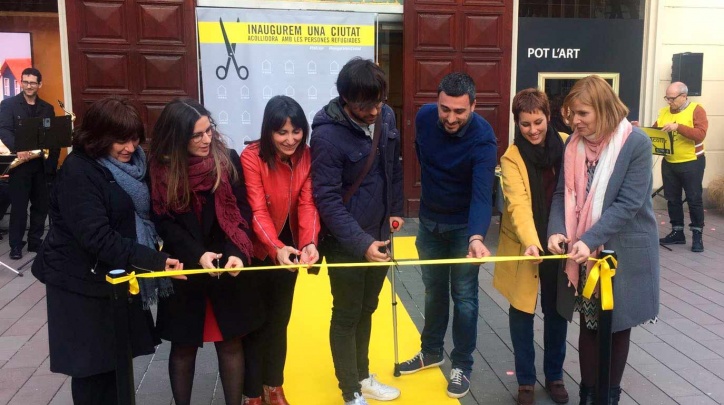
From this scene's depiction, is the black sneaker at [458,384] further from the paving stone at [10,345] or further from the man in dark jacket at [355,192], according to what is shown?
the paving stone at [10,345]

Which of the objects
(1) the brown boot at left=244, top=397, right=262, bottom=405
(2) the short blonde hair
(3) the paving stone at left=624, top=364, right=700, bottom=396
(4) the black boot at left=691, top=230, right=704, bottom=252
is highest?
(2) the short blonde hair

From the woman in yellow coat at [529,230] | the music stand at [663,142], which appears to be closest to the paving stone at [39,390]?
the woman in yellow coat at [529,230]

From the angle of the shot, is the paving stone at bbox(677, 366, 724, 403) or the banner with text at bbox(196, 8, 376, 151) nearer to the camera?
the paving stone at bbox(677, 366, 724, 403)

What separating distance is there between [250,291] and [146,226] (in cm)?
58

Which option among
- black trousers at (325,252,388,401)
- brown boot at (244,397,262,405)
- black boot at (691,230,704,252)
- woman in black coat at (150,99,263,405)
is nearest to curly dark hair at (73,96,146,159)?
woman in black coat at (150,99,263,405)

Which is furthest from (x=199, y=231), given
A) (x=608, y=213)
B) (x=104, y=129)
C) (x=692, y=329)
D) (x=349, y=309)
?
(x=692, y=329)

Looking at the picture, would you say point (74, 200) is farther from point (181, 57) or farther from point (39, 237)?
point (181, 57)

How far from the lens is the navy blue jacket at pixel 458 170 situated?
11.2 ft

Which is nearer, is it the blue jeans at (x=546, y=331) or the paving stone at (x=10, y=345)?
the blue jeans at (x=546, y=331)

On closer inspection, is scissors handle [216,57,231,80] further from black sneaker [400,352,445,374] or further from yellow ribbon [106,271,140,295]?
yellow ribbon [106,271,140,295]

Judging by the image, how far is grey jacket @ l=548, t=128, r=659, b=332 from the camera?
9.79 feet

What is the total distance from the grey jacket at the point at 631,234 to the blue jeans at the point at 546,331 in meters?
0.42

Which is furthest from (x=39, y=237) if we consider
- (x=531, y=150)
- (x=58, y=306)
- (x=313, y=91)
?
(x=531, y=150)

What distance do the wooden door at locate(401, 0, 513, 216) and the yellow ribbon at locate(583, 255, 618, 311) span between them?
222 inches
